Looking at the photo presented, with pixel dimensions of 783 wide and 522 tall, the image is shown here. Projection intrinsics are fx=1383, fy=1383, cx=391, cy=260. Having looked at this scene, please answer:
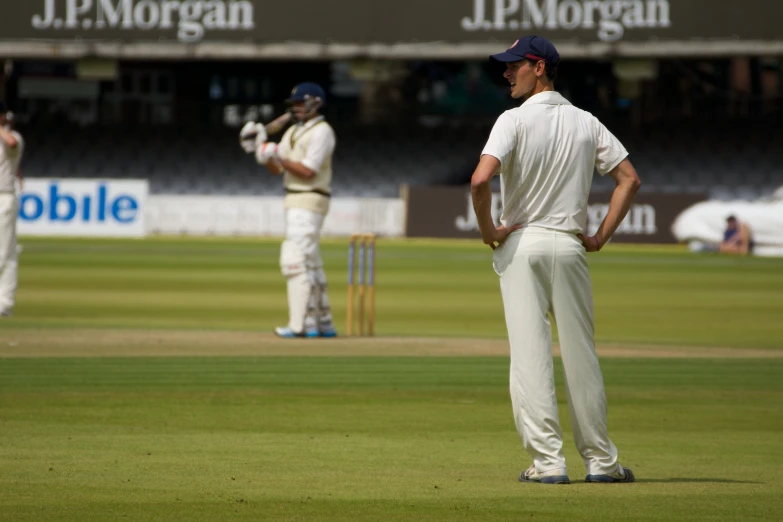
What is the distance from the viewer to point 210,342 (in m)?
12.0

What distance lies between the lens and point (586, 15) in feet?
119

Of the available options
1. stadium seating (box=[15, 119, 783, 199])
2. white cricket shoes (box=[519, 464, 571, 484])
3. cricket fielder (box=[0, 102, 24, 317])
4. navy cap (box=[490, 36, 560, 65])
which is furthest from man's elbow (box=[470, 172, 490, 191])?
stadium seating (box=[15, 119, 783, 199])

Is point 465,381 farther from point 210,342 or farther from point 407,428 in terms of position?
point 210,342

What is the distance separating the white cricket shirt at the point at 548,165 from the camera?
5.56m

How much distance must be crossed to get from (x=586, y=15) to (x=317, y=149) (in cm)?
2578

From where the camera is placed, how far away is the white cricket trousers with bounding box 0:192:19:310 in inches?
524

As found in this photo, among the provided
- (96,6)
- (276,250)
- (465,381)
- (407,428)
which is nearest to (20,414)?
(407,428)

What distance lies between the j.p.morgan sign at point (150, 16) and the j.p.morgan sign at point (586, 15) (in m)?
7.23

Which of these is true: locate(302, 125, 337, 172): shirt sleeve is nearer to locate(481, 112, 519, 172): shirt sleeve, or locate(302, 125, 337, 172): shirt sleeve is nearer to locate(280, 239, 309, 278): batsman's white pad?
locate(280, 239, 309, 278): batsman's white pad

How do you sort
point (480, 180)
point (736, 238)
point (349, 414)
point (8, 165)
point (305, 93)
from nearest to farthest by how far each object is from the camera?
1. point (480, 180)
2. point (349, 414)
3. point (305, 93)
4. point (8, 165)
5. point (736, 238)

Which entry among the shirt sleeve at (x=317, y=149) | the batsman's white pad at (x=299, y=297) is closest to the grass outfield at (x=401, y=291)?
the batsman's white pad at (x=299, y=297)

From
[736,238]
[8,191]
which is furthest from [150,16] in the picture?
[8,191]

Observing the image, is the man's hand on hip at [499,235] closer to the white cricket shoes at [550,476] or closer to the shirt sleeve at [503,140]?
the shirt sleeve at [503,140]

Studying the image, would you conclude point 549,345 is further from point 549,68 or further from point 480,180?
point 549,68
